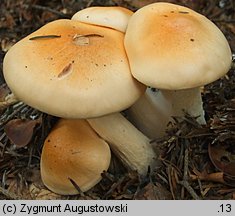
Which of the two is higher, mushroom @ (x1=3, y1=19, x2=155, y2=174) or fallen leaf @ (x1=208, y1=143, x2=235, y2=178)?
mushroom @ (x1=3, y1=19, x2=155, y2=174)

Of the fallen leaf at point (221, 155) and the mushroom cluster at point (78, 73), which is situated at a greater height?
the mushroom cluster at point (78, 73)

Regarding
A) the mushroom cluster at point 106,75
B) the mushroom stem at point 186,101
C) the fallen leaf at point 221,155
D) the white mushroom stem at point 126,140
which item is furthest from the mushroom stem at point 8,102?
the fallen leaf at point 221,155

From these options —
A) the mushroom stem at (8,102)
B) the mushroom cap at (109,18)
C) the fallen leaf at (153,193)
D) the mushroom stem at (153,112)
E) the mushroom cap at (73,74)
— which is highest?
the mushroom cap at (109,18)

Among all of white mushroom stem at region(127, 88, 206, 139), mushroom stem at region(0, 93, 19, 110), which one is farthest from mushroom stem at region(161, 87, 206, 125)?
mushroom stem at region(0, 93, 19, 110)

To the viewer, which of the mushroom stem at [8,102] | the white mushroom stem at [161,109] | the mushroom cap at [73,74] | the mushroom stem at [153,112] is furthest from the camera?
the mushroom stem at [8,102]

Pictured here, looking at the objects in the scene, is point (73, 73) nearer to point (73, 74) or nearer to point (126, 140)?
point (73, 74)

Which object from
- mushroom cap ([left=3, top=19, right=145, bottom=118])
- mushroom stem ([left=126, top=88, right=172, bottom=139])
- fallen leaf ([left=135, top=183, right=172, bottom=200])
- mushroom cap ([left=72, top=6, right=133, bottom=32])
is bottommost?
fallen leaf ([left=135, top=183, right=172, bottom=200])

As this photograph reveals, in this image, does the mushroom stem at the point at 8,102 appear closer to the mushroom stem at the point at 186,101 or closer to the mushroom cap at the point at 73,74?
the mushroom cap at the point at 73,74

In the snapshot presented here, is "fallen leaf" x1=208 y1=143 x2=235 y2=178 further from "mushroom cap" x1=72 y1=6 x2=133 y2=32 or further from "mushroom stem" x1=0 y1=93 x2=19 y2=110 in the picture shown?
"mushroom stem" x1=0 y1=93 x2=19 y2=110
